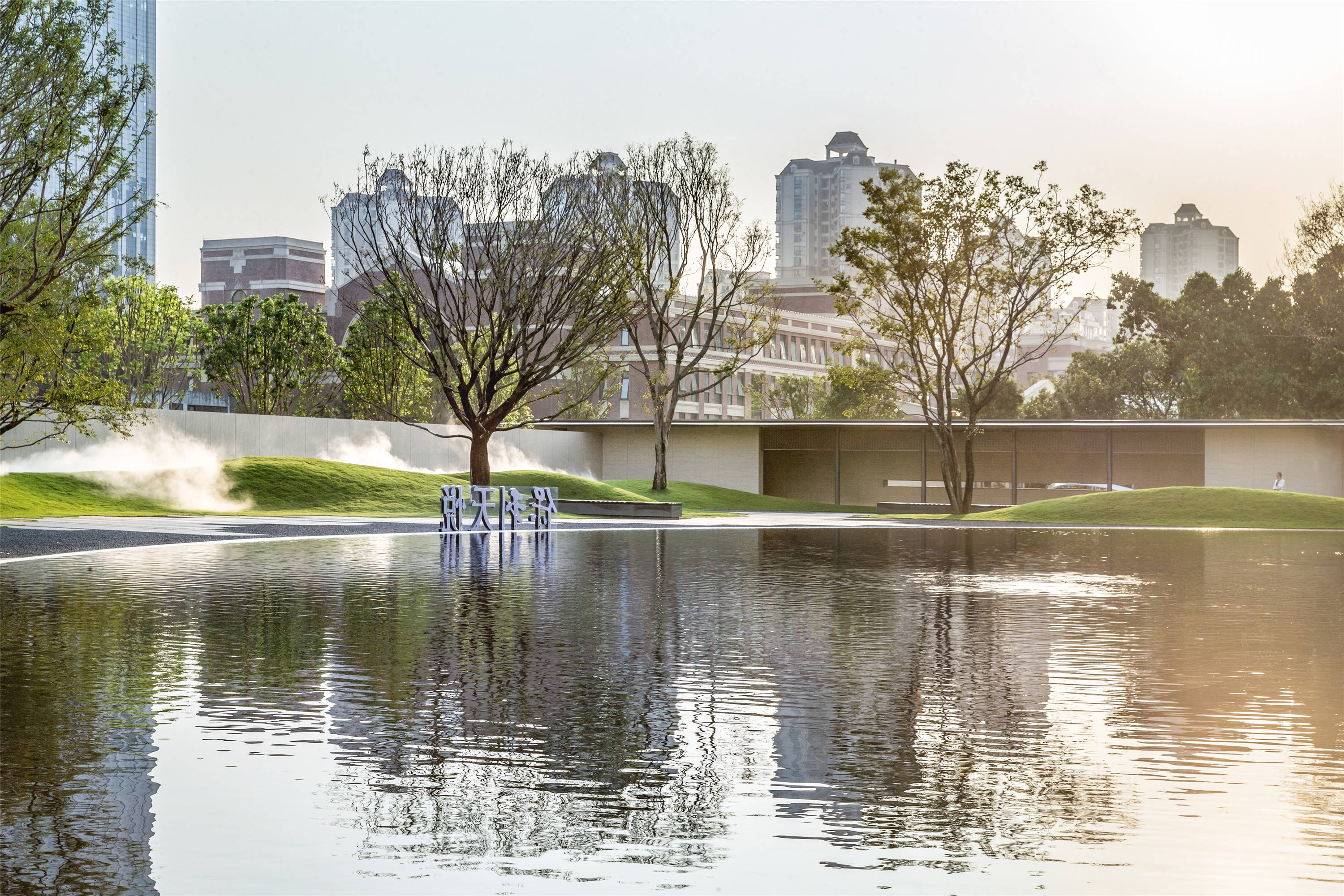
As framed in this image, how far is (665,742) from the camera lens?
7.45 m

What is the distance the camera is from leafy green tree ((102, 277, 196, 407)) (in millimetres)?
56719

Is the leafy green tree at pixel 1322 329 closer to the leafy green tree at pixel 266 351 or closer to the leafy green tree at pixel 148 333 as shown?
the leafy green tree at pixel 266 351

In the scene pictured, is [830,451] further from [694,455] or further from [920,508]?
[920,508]

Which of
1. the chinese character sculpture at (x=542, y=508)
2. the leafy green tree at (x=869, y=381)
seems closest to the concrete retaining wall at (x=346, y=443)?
the chinese character sculpture at (x=542, y=508)

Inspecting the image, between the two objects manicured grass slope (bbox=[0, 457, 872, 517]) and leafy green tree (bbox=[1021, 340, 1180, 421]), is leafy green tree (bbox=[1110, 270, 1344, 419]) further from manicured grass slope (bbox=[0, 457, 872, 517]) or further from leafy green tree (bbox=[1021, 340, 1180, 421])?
manicured grass slope (bbox=[0, 457, 872, 517])

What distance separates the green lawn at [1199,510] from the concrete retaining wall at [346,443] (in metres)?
20.8

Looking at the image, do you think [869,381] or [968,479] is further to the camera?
[968,479]

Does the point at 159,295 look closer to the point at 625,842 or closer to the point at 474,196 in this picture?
the point at 474,196

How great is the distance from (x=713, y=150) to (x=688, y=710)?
42.2 meters

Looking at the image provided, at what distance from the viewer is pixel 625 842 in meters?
5.50

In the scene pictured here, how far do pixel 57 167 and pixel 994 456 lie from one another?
4884 cm

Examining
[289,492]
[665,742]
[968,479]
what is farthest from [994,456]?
[665,742]

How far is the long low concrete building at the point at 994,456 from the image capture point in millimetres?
51750

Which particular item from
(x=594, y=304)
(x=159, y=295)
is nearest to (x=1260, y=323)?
(x=594, y=304)
